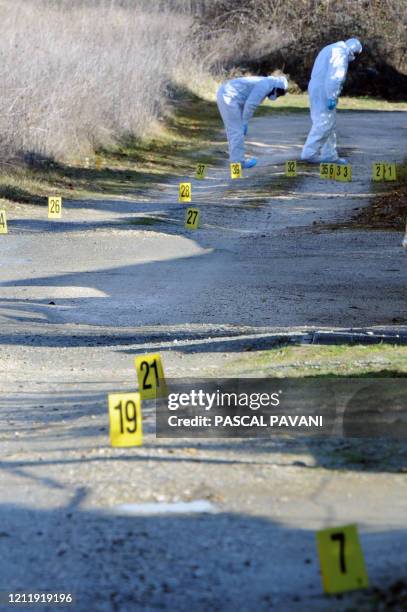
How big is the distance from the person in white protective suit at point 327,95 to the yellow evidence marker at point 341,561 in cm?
2144

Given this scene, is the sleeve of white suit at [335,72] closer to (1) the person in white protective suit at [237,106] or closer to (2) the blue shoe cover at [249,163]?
(1) the person in white protective suit at [237,106]

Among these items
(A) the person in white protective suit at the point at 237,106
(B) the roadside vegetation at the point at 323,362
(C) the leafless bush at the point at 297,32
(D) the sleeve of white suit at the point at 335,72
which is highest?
(C) the leafless bush at the point at 297,32

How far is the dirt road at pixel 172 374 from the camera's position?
4875 mm

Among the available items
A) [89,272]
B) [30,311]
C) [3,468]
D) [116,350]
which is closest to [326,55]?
[89,272]

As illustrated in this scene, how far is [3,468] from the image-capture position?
6.39 meters

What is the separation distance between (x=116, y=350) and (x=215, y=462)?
435 centimetres

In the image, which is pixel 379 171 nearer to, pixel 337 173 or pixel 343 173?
pixel 343 173

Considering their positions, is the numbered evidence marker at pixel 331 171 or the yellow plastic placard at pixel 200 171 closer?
the numbered evidence marker at pixel 331 171

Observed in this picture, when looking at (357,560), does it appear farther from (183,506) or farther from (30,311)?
(30,311)

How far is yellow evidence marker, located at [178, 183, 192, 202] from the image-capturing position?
21.3 m

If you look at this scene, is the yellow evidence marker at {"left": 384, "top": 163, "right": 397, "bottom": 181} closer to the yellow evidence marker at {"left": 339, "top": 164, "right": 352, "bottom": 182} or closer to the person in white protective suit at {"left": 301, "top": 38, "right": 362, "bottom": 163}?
the yellow evidence marker at {"left": 339, "top": 164, "right": 352, "bottom": 182}

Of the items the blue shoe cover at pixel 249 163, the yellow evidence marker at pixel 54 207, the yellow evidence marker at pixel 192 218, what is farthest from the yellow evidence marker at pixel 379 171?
the yellow evidence marker at pixel 54 207

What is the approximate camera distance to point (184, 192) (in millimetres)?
21500

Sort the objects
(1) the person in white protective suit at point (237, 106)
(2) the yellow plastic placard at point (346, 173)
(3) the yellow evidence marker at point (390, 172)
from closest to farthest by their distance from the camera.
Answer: (3) the yellow evidence marker at point (390, 172)
(2) the yellow plastic placard at point (346, 173)
(1) the person in white protective suit at point (237, 106)
